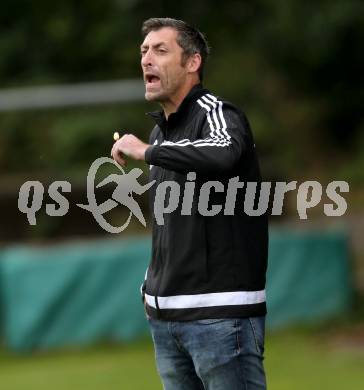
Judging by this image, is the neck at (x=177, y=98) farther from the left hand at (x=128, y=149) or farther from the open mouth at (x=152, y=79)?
the left hand at (x=128, y=149)

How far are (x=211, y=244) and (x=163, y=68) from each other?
70cm

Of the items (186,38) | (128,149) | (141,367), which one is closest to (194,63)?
(186,38)

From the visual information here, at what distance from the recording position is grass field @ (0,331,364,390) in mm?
9672

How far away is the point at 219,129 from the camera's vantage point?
4.15 meters

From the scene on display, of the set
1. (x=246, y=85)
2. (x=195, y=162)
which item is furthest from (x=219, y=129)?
(x=246, y=85)

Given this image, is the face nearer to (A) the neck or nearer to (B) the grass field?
(A) the neck

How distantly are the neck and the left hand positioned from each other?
26cm

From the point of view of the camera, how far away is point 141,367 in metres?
10.7

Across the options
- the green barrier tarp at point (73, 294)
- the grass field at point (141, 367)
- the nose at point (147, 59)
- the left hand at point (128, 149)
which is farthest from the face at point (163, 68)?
the green barrier tarp at point (73, 294)

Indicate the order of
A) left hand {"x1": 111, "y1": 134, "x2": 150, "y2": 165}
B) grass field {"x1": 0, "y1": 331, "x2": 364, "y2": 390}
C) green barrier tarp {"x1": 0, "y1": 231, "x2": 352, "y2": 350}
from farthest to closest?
1. green barrier tarp {"x1": 0, "y1": 231, "x2": 352, "y2": 350}
2. grass field {"x1": 0, "y1": 331, "x2": 364, "y2": 390}
3. left hand {"x1": 111, "y1": 134, "x2": 150, "y2": 165}

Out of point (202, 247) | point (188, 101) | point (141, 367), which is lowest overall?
point (141, 367)

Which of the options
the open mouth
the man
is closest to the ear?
the man

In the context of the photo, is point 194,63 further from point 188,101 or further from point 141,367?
point 141,367

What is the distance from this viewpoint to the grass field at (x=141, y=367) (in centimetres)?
967
